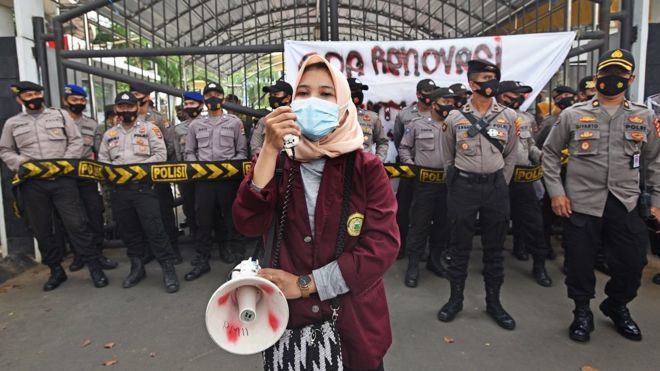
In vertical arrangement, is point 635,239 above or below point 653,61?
below

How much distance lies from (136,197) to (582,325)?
4119 millimetres

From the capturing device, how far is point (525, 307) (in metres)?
3.98

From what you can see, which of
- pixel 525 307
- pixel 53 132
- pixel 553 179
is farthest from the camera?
pixel 53 132

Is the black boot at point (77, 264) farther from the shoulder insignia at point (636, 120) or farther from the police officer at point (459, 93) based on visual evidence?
the shoulder insignia at point (636, 120)

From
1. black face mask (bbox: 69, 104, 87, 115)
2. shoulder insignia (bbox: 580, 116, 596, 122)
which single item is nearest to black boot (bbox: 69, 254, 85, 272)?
black face mask (bbox: 69, 104, 87, 115)

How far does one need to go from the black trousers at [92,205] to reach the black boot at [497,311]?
163 inches

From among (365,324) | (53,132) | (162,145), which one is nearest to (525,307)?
(365,324)

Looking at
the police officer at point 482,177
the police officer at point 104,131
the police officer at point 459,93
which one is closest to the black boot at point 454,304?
the police officer at point 482,177

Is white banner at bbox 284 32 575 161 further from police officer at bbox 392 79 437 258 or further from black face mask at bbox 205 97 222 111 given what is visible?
black face mask at bbox 205 97 222 111

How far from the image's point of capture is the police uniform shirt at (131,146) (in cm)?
468

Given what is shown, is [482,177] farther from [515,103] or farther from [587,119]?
[515,103]

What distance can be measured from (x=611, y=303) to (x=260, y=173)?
127 inches

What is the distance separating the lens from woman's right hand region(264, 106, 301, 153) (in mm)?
1423

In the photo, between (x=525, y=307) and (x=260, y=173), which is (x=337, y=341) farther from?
(x=525, y=307)
